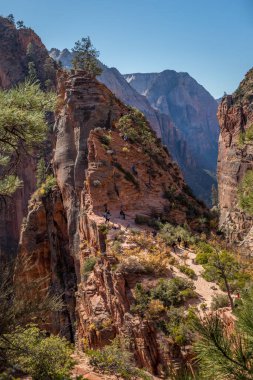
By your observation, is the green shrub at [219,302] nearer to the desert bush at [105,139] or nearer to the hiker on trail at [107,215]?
the hiker on trail at [107,215]

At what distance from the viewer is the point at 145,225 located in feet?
77.2

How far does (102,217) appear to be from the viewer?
23.4 meters

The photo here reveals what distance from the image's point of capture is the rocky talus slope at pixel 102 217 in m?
17.2

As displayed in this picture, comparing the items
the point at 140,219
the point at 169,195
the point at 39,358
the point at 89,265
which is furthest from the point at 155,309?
the point at 169,195

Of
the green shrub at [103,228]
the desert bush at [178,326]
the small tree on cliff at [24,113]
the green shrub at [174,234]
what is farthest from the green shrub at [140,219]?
the small tree on cliff at [24,113]

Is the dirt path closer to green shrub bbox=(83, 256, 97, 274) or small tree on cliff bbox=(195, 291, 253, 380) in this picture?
green shrub bbox=(83, 256, 97, 274)

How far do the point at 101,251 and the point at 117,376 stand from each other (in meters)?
10.8

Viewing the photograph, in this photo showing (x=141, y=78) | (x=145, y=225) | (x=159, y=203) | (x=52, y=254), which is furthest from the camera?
(x=141, y=78)

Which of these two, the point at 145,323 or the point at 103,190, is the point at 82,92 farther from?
the point at 145,323

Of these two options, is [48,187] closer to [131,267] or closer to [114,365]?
[131,267]

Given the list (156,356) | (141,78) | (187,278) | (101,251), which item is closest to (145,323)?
(156,356)

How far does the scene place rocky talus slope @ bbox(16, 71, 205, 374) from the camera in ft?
56.3

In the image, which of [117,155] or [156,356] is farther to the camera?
[117,155]

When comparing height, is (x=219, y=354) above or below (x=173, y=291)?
above
